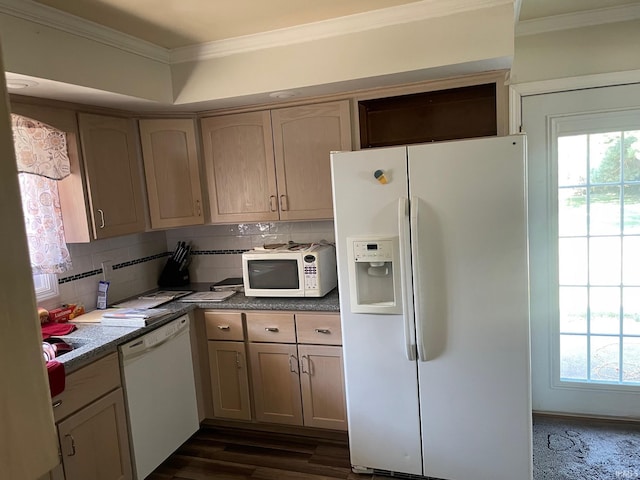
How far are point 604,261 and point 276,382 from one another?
214 centimetres

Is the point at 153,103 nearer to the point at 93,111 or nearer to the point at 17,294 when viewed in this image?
the point at 93,111

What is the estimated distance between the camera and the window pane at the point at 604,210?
8.93 ft

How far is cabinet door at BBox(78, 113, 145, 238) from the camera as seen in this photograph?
2.57 meters

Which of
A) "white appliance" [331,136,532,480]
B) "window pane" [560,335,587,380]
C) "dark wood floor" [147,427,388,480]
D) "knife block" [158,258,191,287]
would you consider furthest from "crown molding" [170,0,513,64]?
"dark wood floor" [147,427,388,480]

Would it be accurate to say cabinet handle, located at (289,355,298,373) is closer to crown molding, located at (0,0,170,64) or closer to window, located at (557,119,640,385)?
window, located at (557,119,640,385)

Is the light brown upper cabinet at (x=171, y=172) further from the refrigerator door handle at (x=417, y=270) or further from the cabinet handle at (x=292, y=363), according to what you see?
the refrigerator door handle at (x=417, y=270)

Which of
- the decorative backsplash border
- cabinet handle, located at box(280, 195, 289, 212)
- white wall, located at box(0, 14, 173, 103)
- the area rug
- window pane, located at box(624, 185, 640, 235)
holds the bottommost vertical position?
the area rug

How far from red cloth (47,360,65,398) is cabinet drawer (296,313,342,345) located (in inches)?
50.0

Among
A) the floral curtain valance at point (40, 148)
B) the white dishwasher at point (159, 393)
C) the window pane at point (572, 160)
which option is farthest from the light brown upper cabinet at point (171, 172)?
the window pane at point (572, 160)

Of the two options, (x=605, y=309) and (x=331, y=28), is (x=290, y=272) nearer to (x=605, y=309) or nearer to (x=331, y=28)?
(x=331, y=28)

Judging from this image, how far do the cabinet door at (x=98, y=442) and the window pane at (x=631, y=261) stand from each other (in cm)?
294

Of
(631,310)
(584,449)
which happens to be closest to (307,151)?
(631,310)

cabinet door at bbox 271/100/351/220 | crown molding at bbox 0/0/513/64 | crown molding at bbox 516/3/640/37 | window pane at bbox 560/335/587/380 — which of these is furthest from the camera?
window pane at bbox 560/335/587/380

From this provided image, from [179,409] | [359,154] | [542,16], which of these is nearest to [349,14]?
[359,154]
